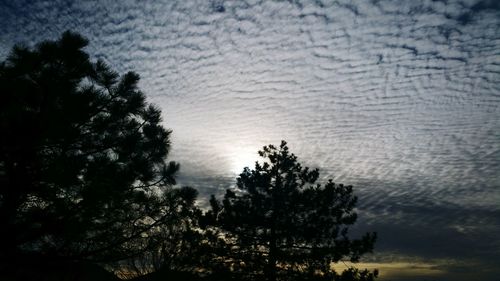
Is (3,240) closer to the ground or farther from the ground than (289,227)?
closer to the ground

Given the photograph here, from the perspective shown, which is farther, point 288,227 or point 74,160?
point 288,227

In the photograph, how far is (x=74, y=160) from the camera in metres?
6.82

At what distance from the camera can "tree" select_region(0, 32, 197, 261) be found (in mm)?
5797

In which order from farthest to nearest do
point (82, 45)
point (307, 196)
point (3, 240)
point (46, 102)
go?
1. point (307, 196)
2. point (82, 45)
3. point (46, 102)
4. point (3, 240)

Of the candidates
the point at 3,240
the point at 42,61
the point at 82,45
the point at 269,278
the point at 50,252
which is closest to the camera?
the point at 3,240

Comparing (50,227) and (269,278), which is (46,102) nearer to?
(50,227)

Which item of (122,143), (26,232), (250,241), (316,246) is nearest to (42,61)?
(122,143)

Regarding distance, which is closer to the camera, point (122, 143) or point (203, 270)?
point (122, 143)

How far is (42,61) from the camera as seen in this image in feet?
26.1

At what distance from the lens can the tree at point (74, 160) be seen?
580 centimetres

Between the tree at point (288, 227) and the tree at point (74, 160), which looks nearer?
the tree at point (74, 160)

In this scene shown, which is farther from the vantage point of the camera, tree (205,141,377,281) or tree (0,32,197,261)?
tree (205,141,377,281)

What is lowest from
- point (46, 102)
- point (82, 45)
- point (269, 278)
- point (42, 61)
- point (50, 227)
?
point (269, 278)

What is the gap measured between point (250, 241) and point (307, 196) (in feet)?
11.8
